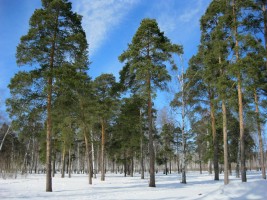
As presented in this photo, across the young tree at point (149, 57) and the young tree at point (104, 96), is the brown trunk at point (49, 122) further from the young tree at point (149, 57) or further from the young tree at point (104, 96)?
the young tree at point (104, 96)

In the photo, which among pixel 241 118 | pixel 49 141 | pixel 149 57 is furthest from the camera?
pixel 149 57

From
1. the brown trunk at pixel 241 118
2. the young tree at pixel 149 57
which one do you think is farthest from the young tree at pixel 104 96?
the brown trunk at pixel 241 118

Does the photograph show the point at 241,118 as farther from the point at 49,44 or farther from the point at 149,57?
the point at 49,44

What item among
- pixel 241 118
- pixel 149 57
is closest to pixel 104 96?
pixel 149 57

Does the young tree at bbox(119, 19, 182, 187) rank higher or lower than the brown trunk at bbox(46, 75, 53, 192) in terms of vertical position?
higher

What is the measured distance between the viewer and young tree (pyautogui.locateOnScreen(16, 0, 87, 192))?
55.7 feet

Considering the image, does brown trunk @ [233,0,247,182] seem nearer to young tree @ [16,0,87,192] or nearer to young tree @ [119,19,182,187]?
young tree @ [119,19,182,187]

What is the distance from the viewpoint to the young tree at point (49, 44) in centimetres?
1697

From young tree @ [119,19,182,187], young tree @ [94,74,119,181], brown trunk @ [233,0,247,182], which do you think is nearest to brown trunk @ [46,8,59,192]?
young tree @ [119,19,182,187]

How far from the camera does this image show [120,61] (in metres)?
21.4

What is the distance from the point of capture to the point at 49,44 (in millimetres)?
17641

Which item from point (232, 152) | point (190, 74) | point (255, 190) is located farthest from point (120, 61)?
point (232, 152)

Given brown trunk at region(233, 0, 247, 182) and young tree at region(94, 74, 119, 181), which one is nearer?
brown trunk at region(233, 0, 247, 182)

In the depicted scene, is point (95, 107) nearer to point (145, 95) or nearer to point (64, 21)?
point (145, 95)
